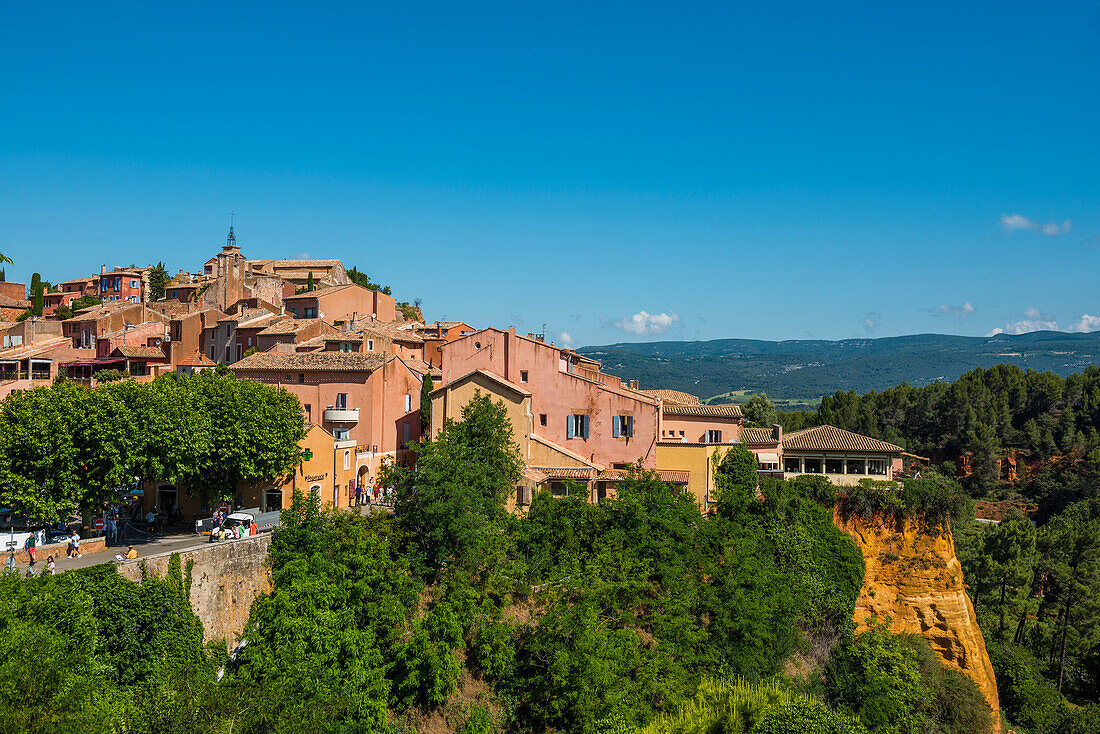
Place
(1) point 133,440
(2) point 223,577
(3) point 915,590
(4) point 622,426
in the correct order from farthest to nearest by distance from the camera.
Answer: (3) point 915,590, (4) point 622,426, (1) point 133,440, (2) point 223,577

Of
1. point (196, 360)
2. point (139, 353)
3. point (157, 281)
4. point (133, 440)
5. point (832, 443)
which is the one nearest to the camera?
point (133, 440)

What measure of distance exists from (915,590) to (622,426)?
2015 cm

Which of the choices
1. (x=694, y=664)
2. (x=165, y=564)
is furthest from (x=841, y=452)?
(x=165, y=564)

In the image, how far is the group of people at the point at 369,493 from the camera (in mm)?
43094

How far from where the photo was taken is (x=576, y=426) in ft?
150

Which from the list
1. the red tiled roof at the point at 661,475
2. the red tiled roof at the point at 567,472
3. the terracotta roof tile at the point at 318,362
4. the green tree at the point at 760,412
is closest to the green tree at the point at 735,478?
the red tiled roof at the point at 661,475

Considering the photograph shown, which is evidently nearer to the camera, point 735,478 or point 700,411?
point 735,478

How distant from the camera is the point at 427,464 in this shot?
34.5 meters

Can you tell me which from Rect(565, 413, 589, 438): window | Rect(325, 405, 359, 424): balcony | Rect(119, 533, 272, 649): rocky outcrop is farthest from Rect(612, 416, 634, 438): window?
Rect(119, 533, 272, 649): rocky outcrop

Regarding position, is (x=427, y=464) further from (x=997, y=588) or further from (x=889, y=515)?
(x=997, y=588)

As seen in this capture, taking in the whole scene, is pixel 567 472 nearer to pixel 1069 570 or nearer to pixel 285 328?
pixel 285 328

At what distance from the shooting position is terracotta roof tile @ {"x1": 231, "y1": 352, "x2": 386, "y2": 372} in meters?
46.8

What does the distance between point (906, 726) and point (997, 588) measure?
1370 inches

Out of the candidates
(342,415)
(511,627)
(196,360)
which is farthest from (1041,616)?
(196,360)
